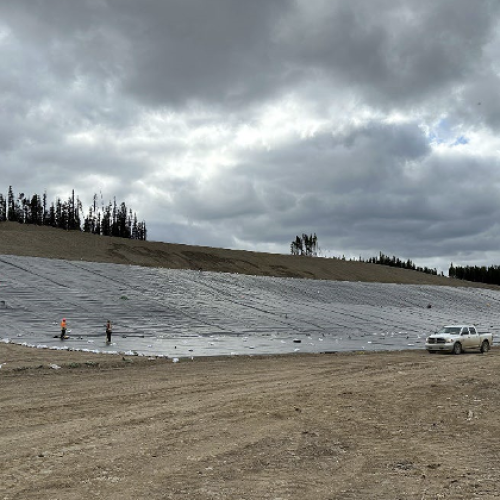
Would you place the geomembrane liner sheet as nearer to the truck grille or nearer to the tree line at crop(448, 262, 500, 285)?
the truck grille

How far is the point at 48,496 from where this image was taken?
5.88m

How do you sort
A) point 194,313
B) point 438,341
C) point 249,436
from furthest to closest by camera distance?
point 194,313
point 438,341
point 249,436

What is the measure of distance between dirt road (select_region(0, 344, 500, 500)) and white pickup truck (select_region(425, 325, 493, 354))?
11687mm

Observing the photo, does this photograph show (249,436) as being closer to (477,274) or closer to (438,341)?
(438,341)

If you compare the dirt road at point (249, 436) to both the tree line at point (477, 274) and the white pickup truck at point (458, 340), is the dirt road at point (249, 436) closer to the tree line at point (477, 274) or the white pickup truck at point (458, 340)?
the white pickup truck at point (458, 340)

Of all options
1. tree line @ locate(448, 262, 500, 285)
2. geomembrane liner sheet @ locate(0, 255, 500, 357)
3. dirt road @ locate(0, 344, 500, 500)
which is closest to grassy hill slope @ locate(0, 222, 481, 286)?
geomembrane liner sheet @ locate(0, 255, 500, 357)

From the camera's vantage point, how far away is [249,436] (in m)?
8.66

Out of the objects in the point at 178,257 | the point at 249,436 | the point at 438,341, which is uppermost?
the point at 178,257

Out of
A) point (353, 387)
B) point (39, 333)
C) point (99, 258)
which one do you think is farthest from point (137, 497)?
point (99, 258)

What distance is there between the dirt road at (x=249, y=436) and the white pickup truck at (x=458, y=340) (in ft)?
38.3

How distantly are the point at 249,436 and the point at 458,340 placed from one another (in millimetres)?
22229

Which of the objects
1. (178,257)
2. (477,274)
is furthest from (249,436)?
(477,274)

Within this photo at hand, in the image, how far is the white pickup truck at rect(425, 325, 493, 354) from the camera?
2766 centimetres

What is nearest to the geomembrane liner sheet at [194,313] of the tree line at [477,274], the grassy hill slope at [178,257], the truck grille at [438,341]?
the truck grille at [438,341]
